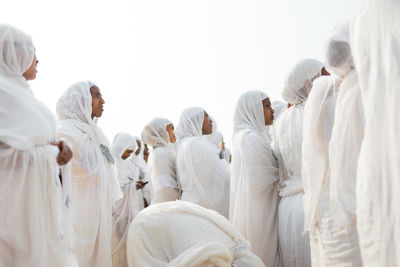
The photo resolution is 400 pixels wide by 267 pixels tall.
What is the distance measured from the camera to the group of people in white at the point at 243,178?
8.20ft

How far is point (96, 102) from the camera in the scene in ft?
20.2

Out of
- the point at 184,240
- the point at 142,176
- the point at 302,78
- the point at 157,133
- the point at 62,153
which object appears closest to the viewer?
the point at 62,153

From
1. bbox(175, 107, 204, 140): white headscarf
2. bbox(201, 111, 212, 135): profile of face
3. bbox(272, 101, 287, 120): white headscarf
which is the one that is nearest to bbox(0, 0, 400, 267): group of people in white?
bbox(175, 107, 204, 140): white headscarf

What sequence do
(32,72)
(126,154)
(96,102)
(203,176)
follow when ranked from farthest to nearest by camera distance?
(126,154) < (203,176) < (96,102) < (32,72)

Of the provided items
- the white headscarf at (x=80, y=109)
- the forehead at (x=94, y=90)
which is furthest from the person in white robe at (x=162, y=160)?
the forehead at (x=94, y=90)

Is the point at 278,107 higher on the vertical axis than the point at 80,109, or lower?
lower

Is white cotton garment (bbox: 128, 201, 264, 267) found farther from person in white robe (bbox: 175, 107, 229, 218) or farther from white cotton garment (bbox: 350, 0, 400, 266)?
person in white robe (bbox: 175, 107, 229, 218)

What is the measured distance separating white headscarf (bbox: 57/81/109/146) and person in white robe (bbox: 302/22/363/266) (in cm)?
296

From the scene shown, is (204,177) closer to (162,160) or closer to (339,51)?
(162,160)

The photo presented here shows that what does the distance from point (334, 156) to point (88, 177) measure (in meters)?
3.30

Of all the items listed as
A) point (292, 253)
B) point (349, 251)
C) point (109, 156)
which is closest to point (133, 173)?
point (109, 156)

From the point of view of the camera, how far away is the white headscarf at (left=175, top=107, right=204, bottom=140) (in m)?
8.16

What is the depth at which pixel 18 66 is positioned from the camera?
4070 millimetres

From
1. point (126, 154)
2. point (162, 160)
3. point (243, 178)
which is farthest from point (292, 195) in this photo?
point (126, 154)
